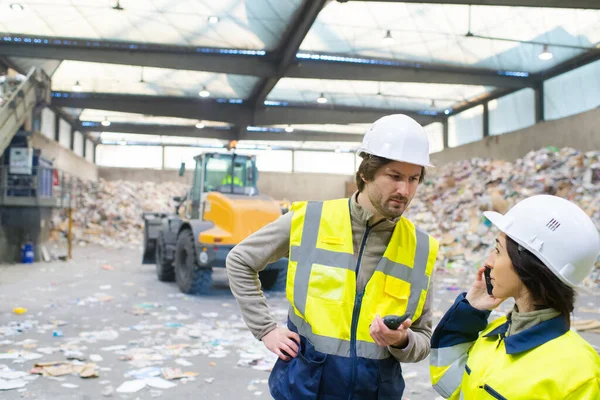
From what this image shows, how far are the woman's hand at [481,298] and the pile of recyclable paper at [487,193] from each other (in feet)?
29.2

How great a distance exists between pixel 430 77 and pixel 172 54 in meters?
6.85

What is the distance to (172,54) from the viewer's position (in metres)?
13.6

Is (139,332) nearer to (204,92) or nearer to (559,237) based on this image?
(559,237)

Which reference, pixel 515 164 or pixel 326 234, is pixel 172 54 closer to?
pixel 515 164

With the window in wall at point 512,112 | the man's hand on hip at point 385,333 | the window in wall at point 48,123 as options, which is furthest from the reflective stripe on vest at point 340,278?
the window in wall at point 48,123

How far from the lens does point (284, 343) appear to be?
6.24ft

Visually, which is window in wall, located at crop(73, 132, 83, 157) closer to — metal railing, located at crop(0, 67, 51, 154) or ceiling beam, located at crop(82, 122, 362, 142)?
ceiling beam, located at crop(82, 122, 362, 142)

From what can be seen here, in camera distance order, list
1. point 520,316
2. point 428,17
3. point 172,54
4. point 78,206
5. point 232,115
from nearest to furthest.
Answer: point 520,316
point 428,17
point 172,54
point 232,115
point 78,206

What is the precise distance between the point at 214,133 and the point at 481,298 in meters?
23.4

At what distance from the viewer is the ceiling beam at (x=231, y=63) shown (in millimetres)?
13031

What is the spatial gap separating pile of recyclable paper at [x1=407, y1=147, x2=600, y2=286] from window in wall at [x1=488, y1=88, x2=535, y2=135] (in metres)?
1.44

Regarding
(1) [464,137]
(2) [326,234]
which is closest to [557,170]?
(1) [464,137]

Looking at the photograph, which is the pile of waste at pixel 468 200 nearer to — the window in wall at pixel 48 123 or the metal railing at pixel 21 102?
the window in wall at pixel 48 123

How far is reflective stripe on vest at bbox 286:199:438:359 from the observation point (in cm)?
187
